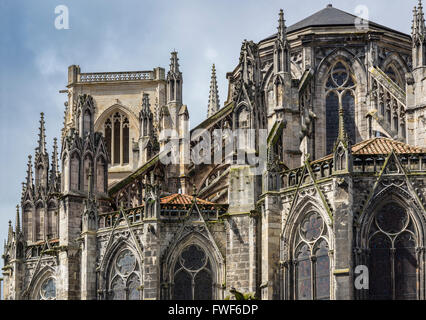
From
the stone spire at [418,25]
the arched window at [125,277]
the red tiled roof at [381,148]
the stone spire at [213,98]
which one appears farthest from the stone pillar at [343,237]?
the stone spire at [213,98]

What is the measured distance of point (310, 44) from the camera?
61.7 metres

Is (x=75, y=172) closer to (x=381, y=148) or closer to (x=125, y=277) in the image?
(x=125, y=277)

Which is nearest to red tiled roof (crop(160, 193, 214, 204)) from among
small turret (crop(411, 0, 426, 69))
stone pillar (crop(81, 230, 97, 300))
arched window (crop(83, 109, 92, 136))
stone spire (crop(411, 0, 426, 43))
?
stone pillar (crop(81, 230, 97, 300))

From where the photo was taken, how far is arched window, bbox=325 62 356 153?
60188mm

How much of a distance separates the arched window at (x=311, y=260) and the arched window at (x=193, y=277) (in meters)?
4.83

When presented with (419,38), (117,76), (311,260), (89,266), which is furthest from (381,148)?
(117,76)

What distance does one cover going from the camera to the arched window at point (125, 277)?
51594 millimetres

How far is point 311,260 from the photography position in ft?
155

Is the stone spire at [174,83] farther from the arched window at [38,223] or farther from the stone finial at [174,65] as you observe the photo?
the arched window at [38,223]

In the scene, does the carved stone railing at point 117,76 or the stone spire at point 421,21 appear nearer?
the stone spire at point 421,21

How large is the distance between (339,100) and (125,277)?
613 inches
